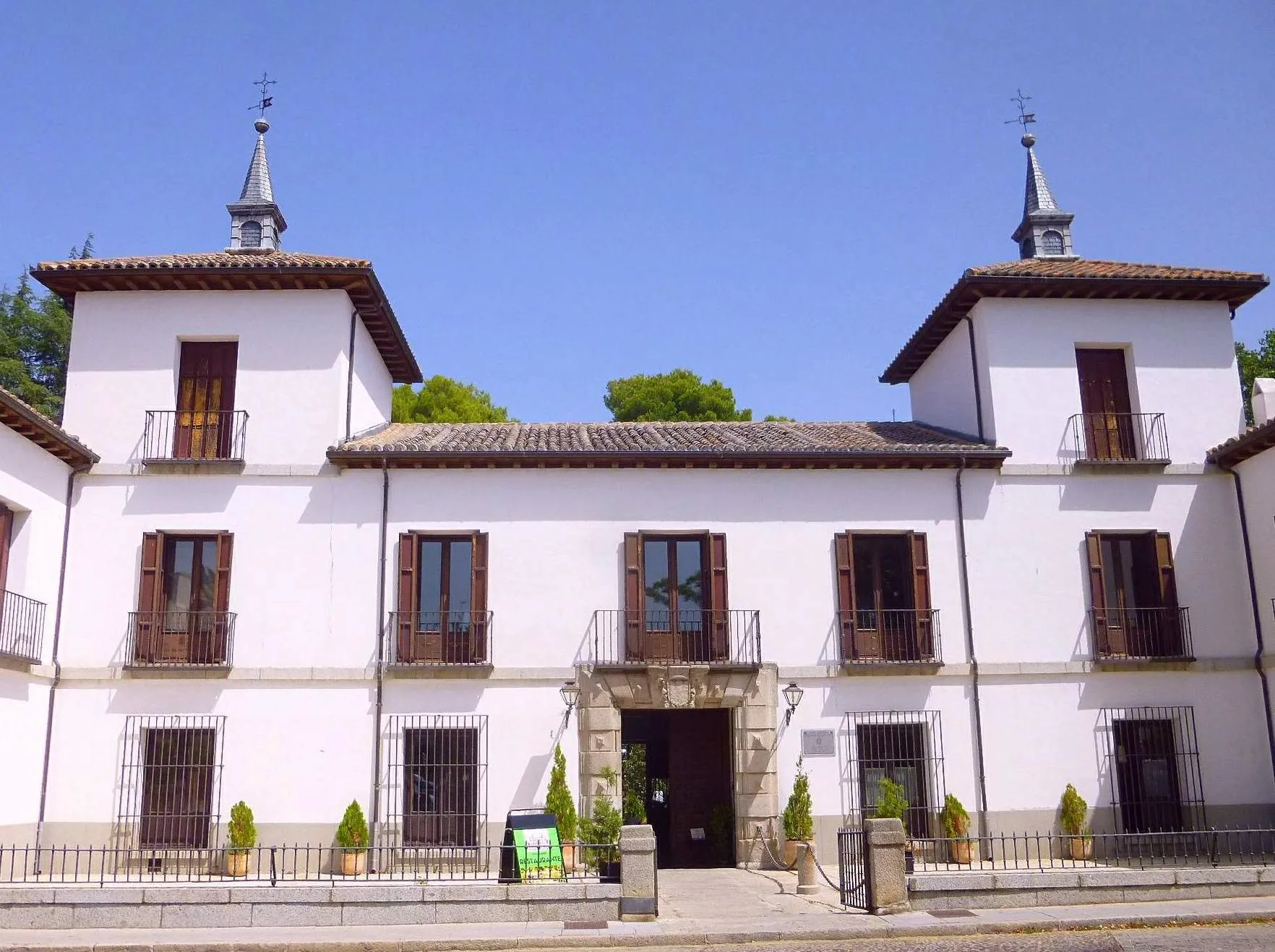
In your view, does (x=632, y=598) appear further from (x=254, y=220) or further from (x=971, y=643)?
(x=254, y=220)

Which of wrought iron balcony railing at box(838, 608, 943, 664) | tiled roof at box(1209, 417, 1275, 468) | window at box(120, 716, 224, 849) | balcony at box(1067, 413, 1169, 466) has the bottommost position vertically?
window at box(120, 716, 224, 849)

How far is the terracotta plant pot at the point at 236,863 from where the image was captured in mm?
16984

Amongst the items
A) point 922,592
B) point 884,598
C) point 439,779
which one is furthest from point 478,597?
point 922,592

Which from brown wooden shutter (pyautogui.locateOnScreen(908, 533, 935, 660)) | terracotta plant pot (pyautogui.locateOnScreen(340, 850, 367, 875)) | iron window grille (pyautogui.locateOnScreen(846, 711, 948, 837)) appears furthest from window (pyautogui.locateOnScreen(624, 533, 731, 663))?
terracotta plant pot (pyautogui.locateOnScreen(340, 850, 367, 875))

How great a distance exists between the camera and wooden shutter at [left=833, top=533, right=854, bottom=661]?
18.9 meters

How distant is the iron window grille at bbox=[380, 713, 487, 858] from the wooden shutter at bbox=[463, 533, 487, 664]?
3.31 ft

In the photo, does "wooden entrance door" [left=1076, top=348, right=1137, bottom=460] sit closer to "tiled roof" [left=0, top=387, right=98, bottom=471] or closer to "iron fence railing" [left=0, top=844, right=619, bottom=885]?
"iron fence railing" [left=0, top=844, right=619, bottom=885]

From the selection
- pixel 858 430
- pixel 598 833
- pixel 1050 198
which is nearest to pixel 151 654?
pixel 598 833

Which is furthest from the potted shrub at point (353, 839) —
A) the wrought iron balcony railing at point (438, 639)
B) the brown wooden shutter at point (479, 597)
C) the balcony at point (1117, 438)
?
the balcony at point (1117, 438)

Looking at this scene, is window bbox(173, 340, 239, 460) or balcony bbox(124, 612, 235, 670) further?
window bbox(173, 340, 239, 460)

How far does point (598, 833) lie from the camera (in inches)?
585

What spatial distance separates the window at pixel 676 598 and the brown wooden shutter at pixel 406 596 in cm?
340

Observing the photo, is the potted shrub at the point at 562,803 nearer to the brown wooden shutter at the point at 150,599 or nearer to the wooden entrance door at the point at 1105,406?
the brown wooden shutter at the point at 150,599

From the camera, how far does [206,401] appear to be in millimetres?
19469
